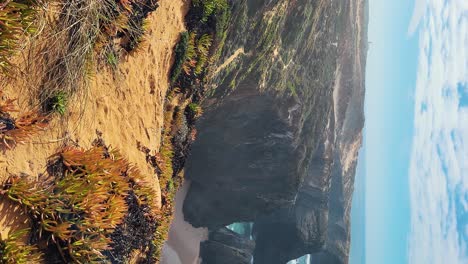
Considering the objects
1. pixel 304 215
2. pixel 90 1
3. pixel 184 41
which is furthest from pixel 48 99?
pixel 304 215

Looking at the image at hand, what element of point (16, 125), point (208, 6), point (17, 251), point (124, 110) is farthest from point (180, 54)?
point (17, 251)

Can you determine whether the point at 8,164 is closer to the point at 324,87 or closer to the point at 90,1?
the point at 90,1

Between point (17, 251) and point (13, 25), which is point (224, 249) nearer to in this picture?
point (17, 251)

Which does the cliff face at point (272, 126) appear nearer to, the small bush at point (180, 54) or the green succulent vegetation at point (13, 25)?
the small bush at point (180, 54)

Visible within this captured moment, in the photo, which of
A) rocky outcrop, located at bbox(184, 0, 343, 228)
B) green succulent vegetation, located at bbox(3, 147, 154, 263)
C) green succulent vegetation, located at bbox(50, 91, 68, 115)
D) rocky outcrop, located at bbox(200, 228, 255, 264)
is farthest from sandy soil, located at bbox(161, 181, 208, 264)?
green succulent vegetation, located at bbox(50, 91, 68, 115)

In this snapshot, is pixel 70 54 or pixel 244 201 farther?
pixel 244 201

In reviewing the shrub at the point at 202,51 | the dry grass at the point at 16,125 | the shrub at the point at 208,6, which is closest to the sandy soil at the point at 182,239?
Answer: the shrub at the point at 202,51

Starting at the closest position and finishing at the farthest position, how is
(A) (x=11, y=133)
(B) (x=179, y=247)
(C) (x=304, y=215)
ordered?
(A) (x=11, y=133) → (B) (x=179, y=247) → (C) (x=304, y=215)
